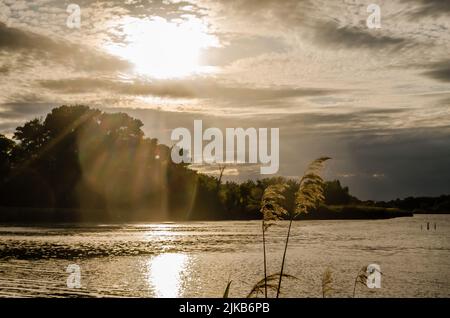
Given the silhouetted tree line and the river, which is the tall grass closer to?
the river

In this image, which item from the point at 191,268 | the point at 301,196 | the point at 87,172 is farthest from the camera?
the point at 87,172

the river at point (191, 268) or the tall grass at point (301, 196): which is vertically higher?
the tall grass at point (301, 196)

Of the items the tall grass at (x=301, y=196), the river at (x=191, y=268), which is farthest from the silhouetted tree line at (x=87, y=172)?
the tall grass at (x=301, y=196)

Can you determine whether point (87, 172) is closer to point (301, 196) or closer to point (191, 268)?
point (191, 268)

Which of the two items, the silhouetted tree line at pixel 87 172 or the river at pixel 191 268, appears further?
the silhouetted tree line at pixel 87 172

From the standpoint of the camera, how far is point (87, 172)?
141750 mm

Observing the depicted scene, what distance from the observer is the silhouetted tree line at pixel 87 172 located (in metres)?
138

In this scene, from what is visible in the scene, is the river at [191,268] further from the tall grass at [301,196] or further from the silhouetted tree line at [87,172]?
the silhouetted tree line at [87,172]

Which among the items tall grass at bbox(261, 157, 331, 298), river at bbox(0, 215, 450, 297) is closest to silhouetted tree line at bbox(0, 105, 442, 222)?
river at bbox(0, 215, 450, 297)

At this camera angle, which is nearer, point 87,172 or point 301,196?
point 301,196

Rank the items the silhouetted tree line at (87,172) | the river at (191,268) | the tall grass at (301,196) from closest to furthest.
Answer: the tall grass at (301,196) < the river at (191,268) < the silhouetted tree line at (87,172)

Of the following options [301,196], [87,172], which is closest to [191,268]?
[301,196]
